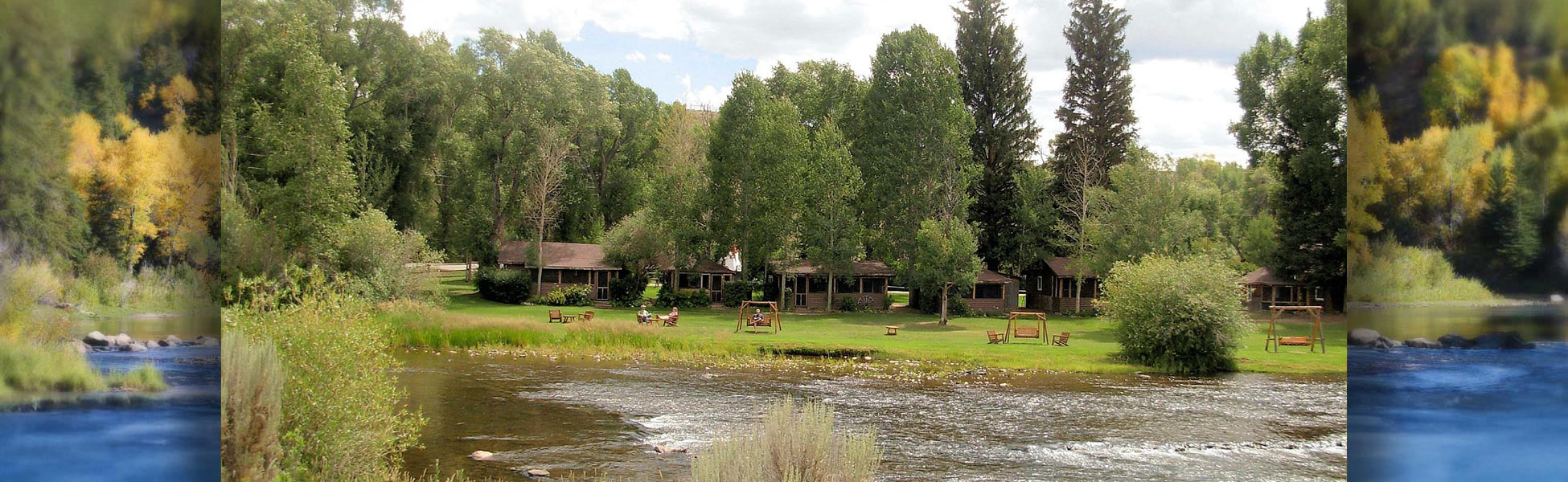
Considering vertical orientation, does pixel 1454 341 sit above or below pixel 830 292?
above

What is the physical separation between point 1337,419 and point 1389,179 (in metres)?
14.8

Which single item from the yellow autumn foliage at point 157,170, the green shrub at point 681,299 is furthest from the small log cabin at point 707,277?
the yellow autumn foliage at point 157,170

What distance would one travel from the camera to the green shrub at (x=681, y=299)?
33719 millimetres

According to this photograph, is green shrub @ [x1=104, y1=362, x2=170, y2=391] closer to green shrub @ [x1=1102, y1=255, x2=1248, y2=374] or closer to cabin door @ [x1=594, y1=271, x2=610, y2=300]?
green shrub @ [x1=1102, y1=255, x2=1248, y2=374]

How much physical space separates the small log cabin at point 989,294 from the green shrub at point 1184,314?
13.9 metres

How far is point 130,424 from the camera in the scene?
3.20 metres

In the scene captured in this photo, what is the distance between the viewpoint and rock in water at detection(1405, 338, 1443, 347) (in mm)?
3236

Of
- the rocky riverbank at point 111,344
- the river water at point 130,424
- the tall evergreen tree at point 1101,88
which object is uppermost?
the tall evergreen tree at point 1101,88

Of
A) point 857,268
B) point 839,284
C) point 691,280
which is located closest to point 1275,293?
point 857,268

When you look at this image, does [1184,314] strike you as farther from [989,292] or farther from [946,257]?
[989,292]

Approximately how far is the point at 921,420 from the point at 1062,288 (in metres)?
24.6

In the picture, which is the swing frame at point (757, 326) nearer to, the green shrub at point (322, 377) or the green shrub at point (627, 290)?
the green shrub at point (627, 290)

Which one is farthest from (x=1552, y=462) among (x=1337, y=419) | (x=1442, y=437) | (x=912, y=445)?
(x=1337, y=419)

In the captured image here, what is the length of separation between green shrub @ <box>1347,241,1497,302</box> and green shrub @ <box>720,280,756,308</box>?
3134 cm
